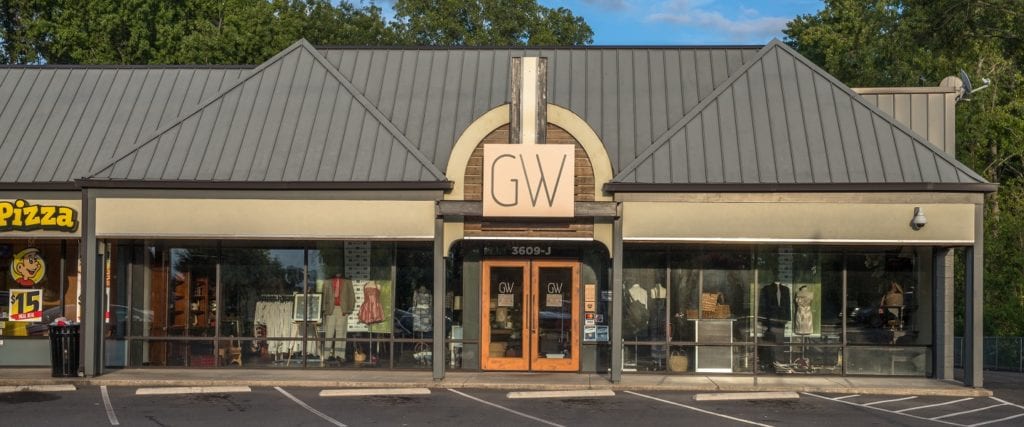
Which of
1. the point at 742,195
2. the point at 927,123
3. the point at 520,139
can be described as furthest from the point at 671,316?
the point at 927,123

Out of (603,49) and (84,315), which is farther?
(603,49)

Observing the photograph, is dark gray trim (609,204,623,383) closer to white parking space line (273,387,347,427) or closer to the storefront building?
the storefront building

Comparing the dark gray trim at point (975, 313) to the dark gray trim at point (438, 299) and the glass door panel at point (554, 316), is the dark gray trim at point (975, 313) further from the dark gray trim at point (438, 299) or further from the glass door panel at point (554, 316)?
the dark gray trim at point (438, 299)

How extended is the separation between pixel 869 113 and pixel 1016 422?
295 inches

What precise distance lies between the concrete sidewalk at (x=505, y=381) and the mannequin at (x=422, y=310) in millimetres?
974

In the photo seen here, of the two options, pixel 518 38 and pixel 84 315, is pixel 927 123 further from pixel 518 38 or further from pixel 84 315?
pixel 518 38

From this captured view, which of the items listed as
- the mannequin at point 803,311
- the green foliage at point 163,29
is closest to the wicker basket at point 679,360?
the mannequin at point 803,311

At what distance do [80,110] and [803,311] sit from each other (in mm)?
16200

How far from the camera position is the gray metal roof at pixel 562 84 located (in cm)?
2402

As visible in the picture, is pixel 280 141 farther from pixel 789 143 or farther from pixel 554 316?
pixel 789 143

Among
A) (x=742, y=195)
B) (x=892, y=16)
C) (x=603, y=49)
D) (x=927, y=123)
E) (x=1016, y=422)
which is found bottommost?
(x=1016, y=422)

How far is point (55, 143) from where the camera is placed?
80.5 ft

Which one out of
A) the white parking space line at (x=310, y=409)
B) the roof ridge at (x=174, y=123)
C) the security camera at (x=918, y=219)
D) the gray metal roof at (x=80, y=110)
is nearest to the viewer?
the white parking space line at (x=310, y=409)

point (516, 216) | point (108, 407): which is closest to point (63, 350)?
point (108, 407)
